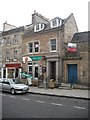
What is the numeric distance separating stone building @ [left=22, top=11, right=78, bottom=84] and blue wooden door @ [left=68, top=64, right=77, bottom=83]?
3.22 feet

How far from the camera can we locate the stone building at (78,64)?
22.9 m

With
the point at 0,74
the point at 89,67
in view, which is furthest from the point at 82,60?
the point at 0,74

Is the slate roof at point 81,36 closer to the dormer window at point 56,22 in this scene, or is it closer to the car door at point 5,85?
the dormer window at point 56,22

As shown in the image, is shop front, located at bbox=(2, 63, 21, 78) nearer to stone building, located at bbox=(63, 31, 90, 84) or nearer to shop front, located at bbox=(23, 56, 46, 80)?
shop front, located at bbox=(23, 56, 46, 80)

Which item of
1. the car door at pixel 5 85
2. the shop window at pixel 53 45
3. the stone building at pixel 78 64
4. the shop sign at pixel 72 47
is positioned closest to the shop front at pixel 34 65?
the shop window at pixel 53 45

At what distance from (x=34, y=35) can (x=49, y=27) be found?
239 cm

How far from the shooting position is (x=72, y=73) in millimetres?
24500

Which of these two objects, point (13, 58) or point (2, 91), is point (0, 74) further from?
point (2, 91)

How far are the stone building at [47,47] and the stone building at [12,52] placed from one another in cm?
115

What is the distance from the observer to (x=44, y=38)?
89.7 ft

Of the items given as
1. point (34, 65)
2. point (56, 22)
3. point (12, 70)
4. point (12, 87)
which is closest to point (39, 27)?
point (56, 22)

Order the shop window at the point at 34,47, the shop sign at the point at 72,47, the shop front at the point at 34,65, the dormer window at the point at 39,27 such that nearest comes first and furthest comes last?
the shop sign at the point at 72,47 → the shop front at the point at 34,65 → the shop window at the point at 34,47 → the dormer window at the point at 39,27

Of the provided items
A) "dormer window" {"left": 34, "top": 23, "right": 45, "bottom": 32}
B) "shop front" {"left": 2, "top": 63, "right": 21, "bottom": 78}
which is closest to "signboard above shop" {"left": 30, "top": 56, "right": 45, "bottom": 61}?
"shop front" {"left": 2, "top": 63, "right": 21, "bottom": 78}

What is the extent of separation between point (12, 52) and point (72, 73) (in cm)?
1136
